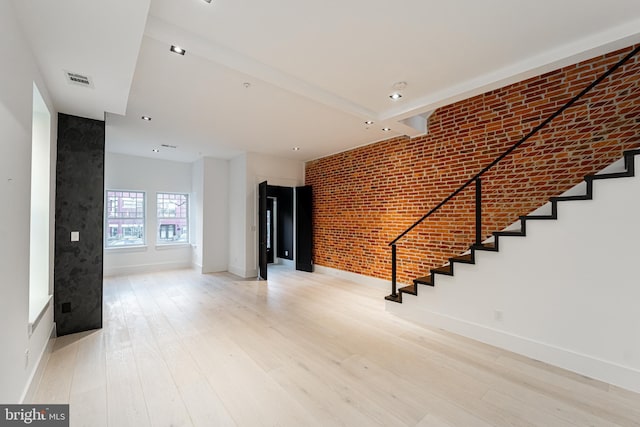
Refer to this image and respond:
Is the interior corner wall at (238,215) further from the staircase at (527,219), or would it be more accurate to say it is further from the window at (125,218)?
the staircase at (527,219)

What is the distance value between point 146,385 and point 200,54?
2945 millimetres

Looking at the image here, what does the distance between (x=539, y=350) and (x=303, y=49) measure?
3.78m

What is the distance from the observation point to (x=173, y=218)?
7.60m

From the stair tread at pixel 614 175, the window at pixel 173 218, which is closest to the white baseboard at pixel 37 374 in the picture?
the window at pixel 173 218

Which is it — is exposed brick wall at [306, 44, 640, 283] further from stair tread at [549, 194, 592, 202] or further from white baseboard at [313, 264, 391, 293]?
stair tread at [549, 194, 592, 202]

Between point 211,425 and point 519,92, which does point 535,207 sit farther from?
point 211,425

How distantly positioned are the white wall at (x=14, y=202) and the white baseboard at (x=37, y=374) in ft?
0.12

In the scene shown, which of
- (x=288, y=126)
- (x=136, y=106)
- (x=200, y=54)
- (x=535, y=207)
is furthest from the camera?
(x=288, y=126)

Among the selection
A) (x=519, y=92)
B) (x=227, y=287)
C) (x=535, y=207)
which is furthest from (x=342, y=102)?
(x=227, y=287)

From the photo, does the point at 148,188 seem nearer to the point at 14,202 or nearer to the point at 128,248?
the point at 128,248

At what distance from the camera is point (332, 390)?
7.45 ft

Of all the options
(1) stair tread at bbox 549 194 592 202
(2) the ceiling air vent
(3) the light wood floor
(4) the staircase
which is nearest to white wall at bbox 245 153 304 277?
(3) the light wood floor

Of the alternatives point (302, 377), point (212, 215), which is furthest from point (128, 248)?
point (302, 377)

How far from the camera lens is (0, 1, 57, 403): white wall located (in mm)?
1626
